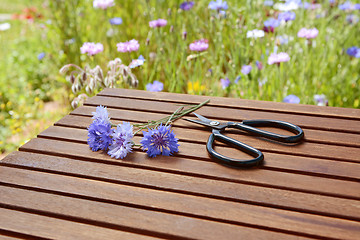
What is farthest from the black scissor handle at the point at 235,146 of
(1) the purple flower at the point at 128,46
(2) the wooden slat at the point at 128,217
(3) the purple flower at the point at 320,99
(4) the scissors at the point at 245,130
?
(3) the purple flower at the point at 320,99

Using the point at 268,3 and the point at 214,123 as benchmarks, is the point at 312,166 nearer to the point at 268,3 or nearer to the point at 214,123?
the point at 214,123

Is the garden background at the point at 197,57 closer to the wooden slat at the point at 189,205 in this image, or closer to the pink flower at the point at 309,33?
the pink flower at the point at 309,33

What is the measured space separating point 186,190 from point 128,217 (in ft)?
0.51

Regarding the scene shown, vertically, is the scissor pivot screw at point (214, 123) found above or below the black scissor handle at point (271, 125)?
above

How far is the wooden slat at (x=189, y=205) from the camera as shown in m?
0.74

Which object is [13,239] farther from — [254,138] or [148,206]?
[254,138]

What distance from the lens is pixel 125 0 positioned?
9.10 feet

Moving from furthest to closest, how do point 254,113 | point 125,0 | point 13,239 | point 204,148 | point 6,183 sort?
point 125,0 < point 254,113 < point 204,148 < point 6,183 < point 13,239

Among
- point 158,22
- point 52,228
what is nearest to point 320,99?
point 158,22

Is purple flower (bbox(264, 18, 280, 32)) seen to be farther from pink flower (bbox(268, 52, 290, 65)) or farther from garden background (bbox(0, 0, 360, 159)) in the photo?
pink flower (bbox(268, 52, 290, 65))

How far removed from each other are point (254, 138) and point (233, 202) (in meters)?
0.32

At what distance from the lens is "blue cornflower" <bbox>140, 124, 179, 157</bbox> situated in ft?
3.31

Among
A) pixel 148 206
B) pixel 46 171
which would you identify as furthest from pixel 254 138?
pixel 46 171

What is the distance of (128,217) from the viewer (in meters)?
0.78
